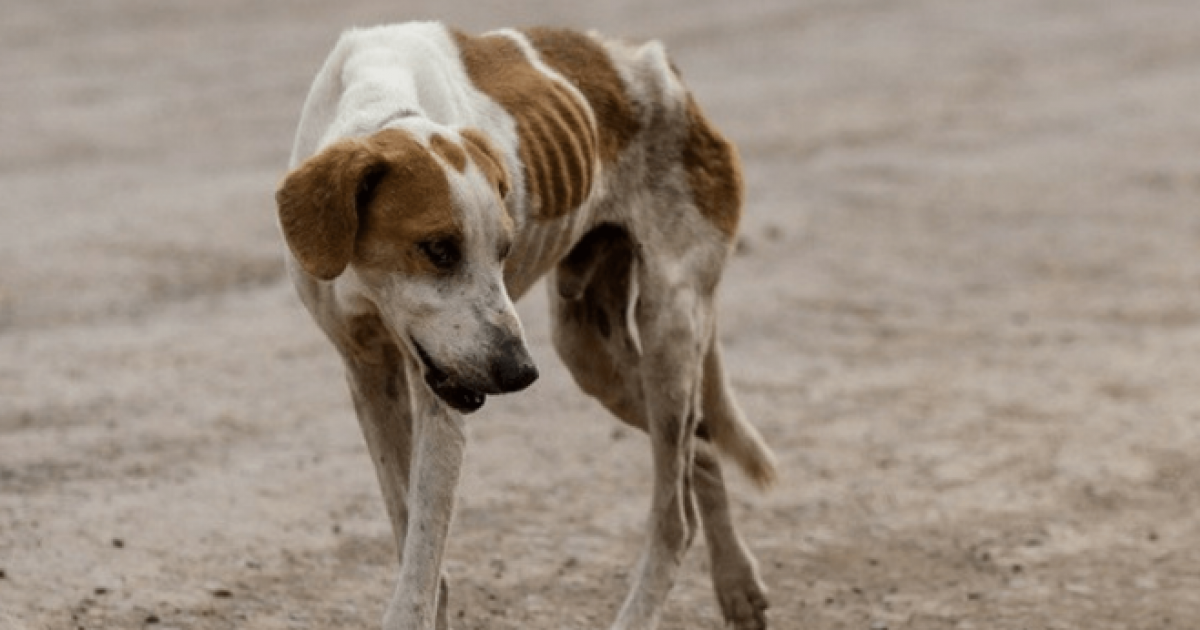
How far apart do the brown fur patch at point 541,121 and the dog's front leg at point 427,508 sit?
615 millimetres

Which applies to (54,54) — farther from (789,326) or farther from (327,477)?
(327,477)

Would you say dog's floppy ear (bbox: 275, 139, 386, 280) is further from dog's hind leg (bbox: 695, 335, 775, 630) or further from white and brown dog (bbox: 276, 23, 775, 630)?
dog's hind leg (bbox: 695, 335, 775, 630)

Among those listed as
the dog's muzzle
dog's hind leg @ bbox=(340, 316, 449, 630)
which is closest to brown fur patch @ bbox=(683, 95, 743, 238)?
dog's hind leg @ bbox=(340, 316, 449, 630)

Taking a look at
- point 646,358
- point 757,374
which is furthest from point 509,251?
point 757,374

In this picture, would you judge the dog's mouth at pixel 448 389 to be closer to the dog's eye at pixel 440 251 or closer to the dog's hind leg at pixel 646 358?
the dog's eye at pixel 440 251

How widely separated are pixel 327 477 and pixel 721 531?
1.82m

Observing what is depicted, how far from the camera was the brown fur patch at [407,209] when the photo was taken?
4.61 m

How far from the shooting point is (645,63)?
5.98 m

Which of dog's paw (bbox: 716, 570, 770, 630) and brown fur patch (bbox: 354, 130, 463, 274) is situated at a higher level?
brown fur patch (bbox: 354, 130, 463, 274)

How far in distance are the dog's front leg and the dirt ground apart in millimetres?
1286

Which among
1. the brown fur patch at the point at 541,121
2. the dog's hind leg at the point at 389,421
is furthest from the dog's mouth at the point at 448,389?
the brown fur patch at the point at 541,121

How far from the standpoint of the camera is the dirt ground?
6.72 metres

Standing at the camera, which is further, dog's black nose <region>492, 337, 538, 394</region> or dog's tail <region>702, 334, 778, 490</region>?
dog's tail <region>702, 334, 778, 490</region>

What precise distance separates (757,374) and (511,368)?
466 centimetres
